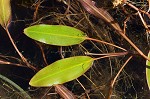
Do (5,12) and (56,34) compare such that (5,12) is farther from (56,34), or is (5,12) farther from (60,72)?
(60,72)

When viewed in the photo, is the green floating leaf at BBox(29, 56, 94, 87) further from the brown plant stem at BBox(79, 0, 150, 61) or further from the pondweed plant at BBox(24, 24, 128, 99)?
the brown plant stem at BBox(79, 0, 150, 61)

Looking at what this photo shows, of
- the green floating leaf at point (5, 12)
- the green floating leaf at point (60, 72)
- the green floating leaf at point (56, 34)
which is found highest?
the green floating leaf at point (5, 12)

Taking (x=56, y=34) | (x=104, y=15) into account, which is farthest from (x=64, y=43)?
(x=104, y=15)

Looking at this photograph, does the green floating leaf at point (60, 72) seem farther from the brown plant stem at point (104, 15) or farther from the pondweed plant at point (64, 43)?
the brown plant stem at point (104, 15)

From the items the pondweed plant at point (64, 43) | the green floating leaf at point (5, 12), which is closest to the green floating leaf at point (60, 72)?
the pondweed plant at point (64, 43)

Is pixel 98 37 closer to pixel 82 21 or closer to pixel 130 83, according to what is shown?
pixel 82 21

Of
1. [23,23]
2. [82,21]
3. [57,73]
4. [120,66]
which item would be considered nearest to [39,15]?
[23,23]

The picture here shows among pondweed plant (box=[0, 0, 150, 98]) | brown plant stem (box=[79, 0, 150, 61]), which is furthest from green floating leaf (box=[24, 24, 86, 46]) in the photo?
brown plant stem (box=[79, 0, 150, 61])
